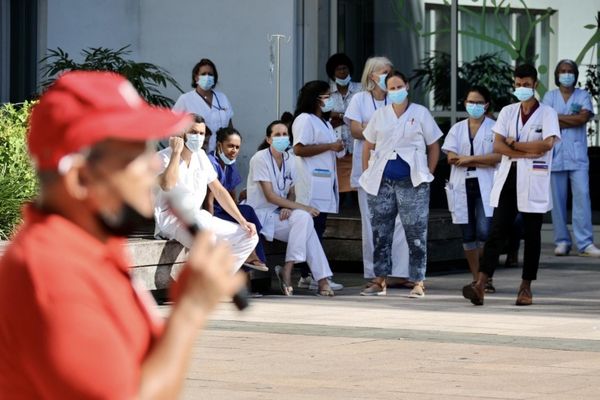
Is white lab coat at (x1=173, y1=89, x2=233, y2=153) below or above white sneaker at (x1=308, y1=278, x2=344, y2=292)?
above

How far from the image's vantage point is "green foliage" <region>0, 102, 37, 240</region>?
38.6ft

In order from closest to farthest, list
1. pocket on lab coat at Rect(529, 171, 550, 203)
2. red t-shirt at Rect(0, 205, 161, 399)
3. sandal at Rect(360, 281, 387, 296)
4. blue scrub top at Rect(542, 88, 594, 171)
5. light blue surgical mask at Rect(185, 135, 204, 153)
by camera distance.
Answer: red t-shirt at Rect(0, 205, 161, 399) → pocket on lab coat at Rect(529, 171, 550, 203) → light blue surgical mask at Rect(185, 135, 204, 153) → sandal at Rect(360, 281, 387, 296) → blue scrub top at Rect(542, 88, 594, 171)

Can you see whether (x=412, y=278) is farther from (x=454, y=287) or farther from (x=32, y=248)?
(x=32, y=248)

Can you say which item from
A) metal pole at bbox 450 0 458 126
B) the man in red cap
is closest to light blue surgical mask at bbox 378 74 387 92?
metal pole at bbox 450 0 458 126

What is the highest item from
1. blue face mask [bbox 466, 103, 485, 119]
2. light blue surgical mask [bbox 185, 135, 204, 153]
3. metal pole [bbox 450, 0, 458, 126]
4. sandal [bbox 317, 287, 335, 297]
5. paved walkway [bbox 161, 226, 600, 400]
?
metal pole [bbox 450, 0, 458, 126]

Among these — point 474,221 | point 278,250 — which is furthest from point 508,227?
point 278,250

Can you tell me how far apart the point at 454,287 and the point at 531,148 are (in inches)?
83.0

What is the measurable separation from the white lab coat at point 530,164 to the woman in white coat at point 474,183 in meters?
0.59

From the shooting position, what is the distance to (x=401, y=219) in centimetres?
1193

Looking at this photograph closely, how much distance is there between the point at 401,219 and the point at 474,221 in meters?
0.62

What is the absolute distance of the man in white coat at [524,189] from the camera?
434 inches

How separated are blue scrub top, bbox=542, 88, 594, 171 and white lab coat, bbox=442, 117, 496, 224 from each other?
2859 mm

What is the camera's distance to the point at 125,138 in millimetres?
2270

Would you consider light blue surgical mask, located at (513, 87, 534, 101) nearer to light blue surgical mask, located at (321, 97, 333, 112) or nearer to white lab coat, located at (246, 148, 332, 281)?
light blue surgical mask, located at (321, 97, 333, 112)
